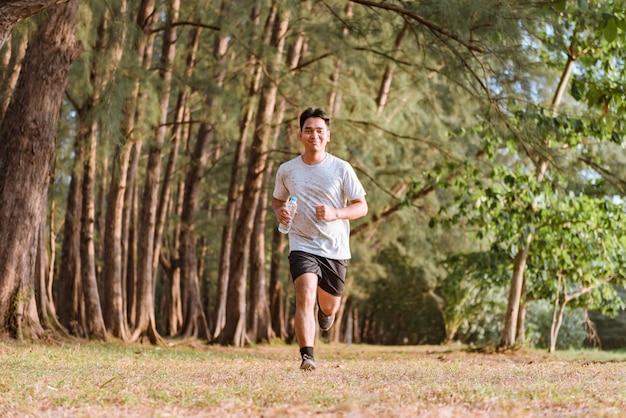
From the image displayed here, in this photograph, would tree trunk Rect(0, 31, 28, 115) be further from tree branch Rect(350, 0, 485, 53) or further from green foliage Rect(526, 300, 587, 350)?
green foliage Rect(526, 300, 587, 350)

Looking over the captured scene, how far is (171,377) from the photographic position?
17.7 feet

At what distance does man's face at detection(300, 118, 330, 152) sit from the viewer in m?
6.15

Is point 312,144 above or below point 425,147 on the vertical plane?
below

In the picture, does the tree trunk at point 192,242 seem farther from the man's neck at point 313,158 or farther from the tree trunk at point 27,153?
the man's neck at point 313,158

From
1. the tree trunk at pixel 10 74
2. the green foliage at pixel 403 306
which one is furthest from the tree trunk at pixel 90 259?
the green foliage at pixel 403 306

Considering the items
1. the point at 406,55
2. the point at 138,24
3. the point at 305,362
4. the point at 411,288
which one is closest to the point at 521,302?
the point at 406,55

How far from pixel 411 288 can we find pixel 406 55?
17.3 meters

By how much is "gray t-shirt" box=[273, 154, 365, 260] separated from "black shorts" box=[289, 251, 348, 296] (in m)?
0.04

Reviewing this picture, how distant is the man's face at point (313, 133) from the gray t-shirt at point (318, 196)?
0.12 meters

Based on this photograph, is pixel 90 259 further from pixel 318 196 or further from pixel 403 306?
pixel 403 306

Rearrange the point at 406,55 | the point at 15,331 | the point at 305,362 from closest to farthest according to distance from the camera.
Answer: the point at 305,362 → the point at 15,331 → the point at 406,55

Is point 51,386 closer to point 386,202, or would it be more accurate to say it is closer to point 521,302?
point 521,302

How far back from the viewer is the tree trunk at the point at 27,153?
29.0 ft

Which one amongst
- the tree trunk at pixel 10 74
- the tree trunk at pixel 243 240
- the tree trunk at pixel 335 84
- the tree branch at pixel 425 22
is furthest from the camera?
the tree trunk at pixel 335 84
